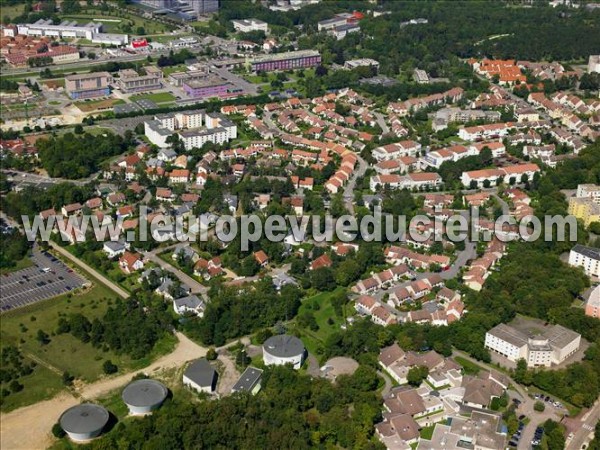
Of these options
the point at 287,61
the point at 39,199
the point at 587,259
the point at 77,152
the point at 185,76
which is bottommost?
the point at 39,199

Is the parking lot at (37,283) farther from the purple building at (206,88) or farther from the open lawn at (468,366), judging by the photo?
the purple building at (206,88)

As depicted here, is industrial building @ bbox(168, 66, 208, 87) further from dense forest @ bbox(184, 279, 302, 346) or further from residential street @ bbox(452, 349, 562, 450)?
residential street @ bbox(452, 349, 562, 450)

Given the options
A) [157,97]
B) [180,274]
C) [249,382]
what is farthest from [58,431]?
[157,97]

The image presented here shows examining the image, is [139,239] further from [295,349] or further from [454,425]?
[454,425]

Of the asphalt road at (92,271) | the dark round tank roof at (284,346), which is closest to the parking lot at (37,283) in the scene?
the asphalt road at (92,271)

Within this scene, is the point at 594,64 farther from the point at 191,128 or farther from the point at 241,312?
the point at 241,312

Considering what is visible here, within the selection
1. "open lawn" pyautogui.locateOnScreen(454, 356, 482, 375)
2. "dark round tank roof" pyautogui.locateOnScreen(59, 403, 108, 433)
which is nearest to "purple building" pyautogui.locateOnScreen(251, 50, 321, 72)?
"open lawn" pyautogui.locateOnScreen(454, 356, 482, 375)
